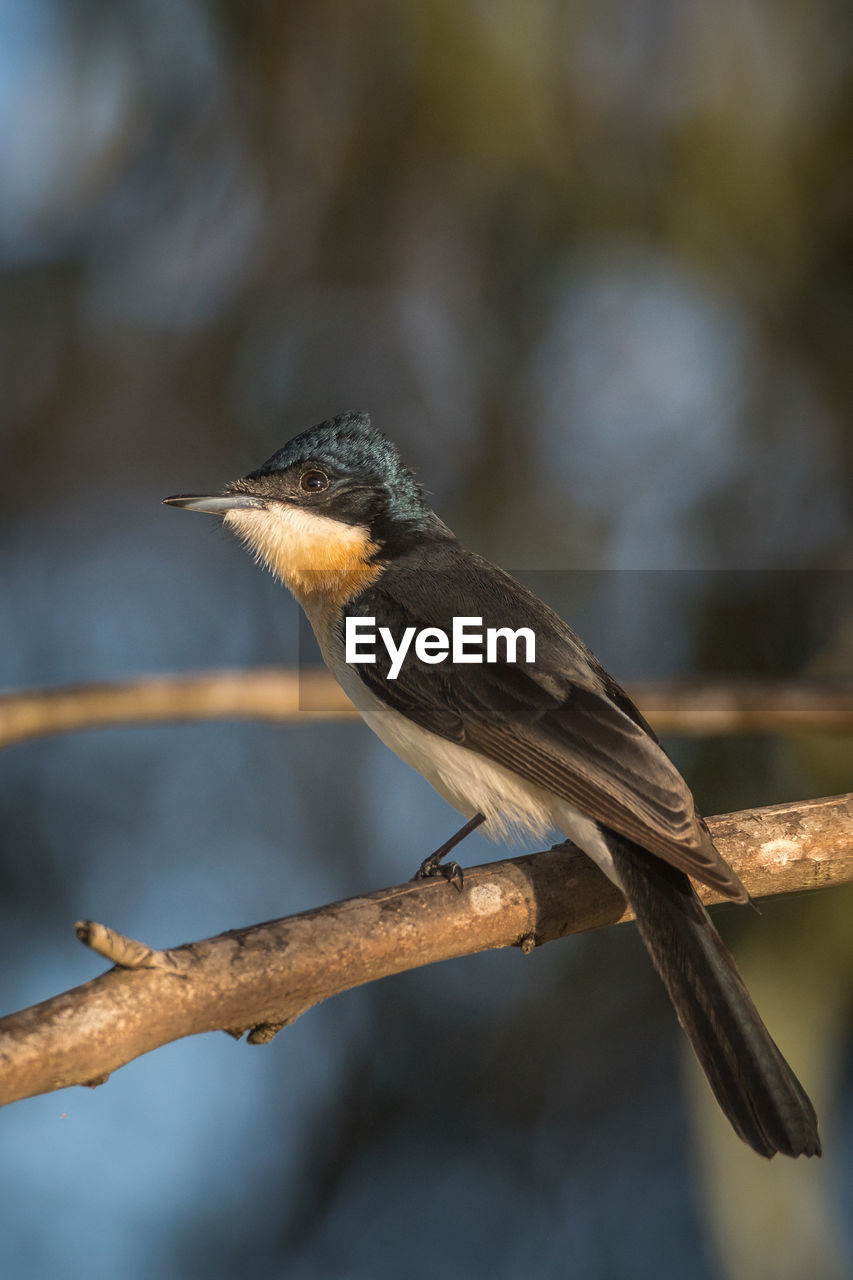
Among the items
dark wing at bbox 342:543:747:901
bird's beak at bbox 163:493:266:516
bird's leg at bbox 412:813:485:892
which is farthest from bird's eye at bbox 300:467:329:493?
bird's leg at bbox 412:813:485:892

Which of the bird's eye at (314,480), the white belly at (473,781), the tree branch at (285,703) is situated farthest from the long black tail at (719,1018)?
the bird's eye at (314,480)

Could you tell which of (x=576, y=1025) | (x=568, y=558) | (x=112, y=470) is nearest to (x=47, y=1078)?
(x=576, y=1025)

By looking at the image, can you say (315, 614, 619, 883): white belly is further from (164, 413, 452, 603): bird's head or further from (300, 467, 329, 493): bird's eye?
(300, 467, 329, 493): bird's eye

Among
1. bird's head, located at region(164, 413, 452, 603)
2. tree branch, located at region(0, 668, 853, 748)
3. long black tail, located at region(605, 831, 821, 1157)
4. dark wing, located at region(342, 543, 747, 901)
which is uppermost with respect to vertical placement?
bird's head, located at region(164, 413, 452, 603)

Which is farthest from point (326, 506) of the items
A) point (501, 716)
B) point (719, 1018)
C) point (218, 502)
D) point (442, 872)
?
point (719, 1018)

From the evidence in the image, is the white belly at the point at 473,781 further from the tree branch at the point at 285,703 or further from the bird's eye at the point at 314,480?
the bird's eye at the point at 314,480

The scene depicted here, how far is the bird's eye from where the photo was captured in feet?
10.1

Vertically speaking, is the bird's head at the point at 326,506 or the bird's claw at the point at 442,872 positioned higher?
the bird's head at the point at 326,506

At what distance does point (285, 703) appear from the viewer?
10.4 feet

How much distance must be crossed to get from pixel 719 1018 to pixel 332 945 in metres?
0.69

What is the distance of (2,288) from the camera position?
513 cm

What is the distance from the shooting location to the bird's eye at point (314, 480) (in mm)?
3088

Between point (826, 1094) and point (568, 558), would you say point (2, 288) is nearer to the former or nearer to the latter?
point (568, 558)

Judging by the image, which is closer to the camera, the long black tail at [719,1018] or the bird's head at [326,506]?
the long black tail at [719,1018]
